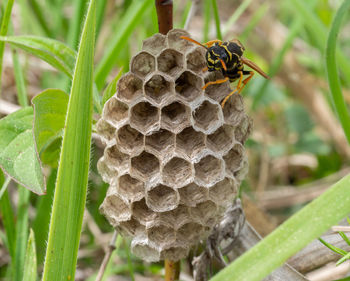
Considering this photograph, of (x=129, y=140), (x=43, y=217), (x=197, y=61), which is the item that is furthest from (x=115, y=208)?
(x=43, y=217)

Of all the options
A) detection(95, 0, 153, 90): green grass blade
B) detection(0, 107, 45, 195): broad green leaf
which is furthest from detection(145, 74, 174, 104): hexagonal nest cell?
detection(95, 0, 153, 90): green grass blade

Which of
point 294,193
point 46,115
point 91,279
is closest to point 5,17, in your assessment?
point 46,115

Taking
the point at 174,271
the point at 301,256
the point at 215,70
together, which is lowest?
the point at 301,256

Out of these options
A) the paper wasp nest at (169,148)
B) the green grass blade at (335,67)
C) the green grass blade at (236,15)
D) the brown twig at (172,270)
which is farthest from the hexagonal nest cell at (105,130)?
the green grass blade at (236,15)

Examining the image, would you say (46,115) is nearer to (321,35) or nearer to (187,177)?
(187,177)

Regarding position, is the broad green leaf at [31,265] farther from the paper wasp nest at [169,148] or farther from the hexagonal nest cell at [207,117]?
the hexagonal nest cell at [207,117]

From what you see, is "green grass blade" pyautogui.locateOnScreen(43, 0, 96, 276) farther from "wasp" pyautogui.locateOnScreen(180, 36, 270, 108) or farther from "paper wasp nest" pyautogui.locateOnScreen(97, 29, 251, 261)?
"wasp" pyautogui.locateOnScreen(180, 36, 270, 108)
